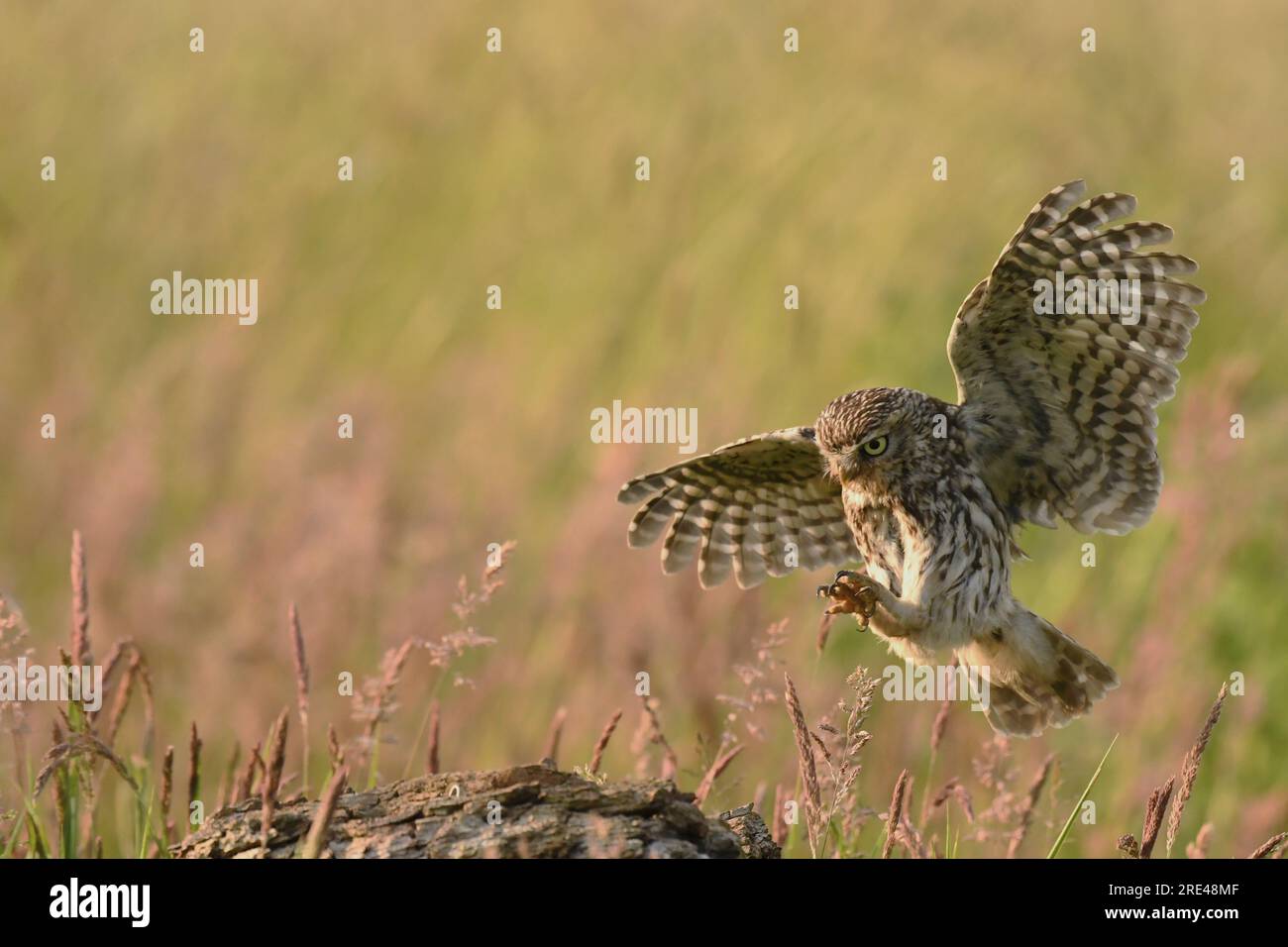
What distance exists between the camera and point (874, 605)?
6453 millimetres

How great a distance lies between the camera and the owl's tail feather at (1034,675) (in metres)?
7.02

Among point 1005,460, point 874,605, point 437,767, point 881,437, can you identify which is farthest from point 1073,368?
point 437,767

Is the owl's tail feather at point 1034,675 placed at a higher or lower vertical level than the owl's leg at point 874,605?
lower

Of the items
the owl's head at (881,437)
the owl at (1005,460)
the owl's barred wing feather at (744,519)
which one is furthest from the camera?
the owl's barred wing feather at (744,519)

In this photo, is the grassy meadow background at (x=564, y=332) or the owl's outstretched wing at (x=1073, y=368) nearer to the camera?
the owl's outstretched wing at (x=1073, y=368)

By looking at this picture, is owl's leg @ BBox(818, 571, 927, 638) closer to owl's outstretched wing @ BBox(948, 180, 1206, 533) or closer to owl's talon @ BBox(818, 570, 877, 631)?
owl's talon @ BBox(818, 570, 877, 631)

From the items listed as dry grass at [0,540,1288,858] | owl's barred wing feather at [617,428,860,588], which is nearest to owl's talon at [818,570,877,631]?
dry grass at [0,540,1288,858]

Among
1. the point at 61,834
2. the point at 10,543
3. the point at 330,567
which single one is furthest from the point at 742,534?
the point at 10,543

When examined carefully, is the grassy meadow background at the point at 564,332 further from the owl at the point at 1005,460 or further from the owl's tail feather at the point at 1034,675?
the owl at the point at 1005,460

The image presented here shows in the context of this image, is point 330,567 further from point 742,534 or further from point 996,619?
point 996,619

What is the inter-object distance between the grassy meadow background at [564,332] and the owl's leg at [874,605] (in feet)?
3.17

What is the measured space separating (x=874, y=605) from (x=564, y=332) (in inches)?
278

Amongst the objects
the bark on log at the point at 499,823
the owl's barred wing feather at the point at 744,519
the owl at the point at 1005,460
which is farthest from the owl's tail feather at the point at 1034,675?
the bark on log at the point at 499,823

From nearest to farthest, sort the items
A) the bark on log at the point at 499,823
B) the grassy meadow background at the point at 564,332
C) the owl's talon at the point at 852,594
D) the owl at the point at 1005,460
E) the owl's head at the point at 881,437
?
the bark on log at the point at 499,823
the owl's talon at the point at 852,594
the owl at the point at 1005,460
the owl's head at the point at 881,437
the grassy meadow background at the point at 564,332
